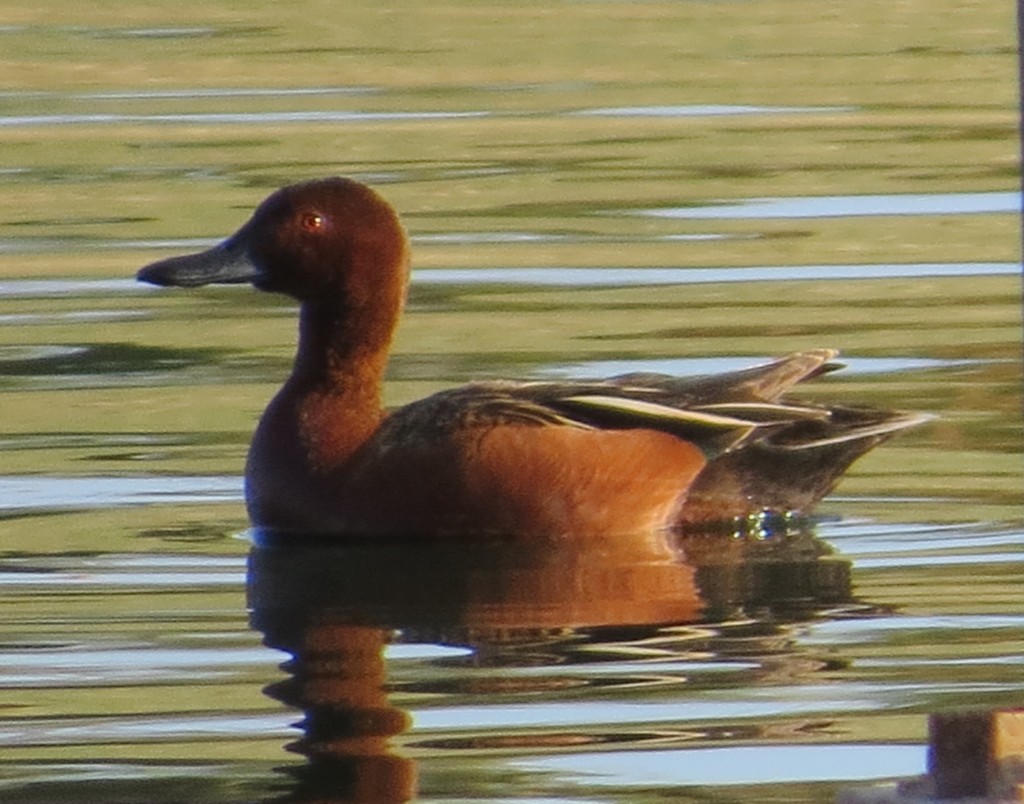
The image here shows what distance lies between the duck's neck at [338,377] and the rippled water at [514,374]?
31cm

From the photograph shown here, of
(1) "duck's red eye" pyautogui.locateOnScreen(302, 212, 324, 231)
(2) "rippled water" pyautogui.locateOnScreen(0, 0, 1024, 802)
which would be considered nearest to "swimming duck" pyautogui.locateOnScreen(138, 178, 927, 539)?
(1) "duck's red eye" pyautogui.locateOnScreen(302, 212, 324, 231)

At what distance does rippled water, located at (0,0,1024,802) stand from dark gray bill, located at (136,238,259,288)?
0.59m

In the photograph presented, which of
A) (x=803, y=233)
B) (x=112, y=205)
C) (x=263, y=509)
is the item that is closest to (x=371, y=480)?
(x=263, y=509)

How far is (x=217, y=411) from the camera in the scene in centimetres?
1005

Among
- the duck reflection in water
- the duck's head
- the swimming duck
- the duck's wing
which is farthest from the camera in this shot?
the duck's head

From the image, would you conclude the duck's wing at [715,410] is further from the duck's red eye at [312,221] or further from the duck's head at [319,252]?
the duck's red eye at [312,221]

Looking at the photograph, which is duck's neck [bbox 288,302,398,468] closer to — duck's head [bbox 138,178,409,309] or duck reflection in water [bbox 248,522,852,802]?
duck's head [bbox 138,178,409,309]

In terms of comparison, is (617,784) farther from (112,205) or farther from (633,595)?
(112,205)

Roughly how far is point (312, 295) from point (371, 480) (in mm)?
726

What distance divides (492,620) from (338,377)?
1.54 m

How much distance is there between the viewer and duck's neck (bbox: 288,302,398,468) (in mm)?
8680

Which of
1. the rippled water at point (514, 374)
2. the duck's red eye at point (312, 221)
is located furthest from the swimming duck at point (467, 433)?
the rippled water at point (514, 374)

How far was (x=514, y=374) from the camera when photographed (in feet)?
34.2

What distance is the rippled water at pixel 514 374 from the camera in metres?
6.35
